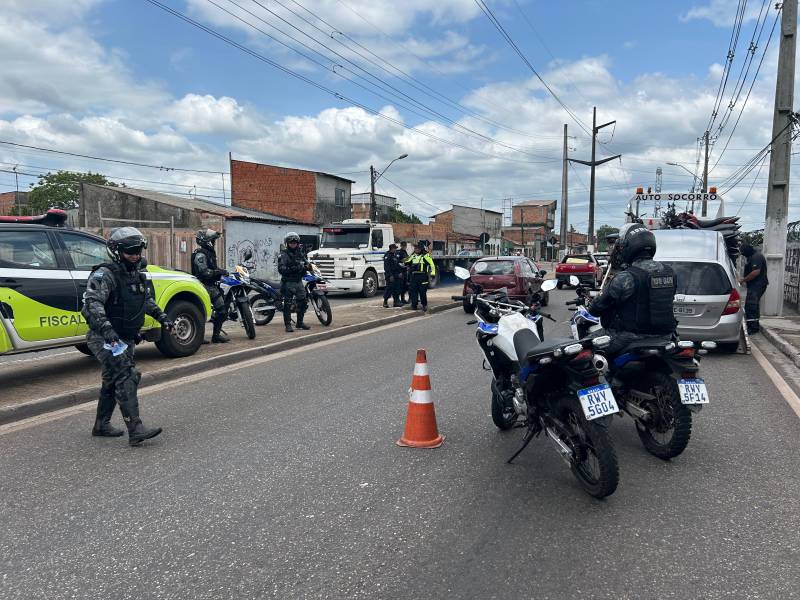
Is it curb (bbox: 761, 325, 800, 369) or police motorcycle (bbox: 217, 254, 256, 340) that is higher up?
police motorcycle (bbox: 217, 254, 256, 340)

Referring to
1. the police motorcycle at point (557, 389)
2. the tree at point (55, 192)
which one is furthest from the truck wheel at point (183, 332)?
the tree at point (55, 192)

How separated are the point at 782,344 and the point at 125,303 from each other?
959cm

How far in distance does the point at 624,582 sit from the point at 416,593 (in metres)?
1.00

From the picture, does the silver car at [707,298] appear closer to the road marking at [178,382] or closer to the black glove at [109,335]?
the road marking at [178,382]

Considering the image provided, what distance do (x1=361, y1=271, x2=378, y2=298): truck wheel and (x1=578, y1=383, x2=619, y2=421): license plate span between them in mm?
16195

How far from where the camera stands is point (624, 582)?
293 centimetres

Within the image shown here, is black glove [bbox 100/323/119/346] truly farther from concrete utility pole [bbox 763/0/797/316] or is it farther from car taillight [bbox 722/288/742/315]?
concrete utility pole [bbox 763/0/797/316]

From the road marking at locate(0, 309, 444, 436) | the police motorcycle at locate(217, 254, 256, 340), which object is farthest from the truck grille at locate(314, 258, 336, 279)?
the police motorcycle at locate(217, 254, 256, 340)

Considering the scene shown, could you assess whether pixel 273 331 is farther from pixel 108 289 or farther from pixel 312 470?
pixel 312 470

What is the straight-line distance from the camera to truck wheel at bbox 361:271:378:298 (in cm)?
1996

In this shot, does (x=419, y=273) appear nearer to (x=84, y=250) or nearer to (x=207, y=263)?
(x=207, y=263)

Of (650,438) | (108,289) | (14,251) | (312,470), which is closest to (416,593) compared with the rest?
(312,470)

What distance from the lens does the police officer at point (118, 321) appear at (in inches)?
191

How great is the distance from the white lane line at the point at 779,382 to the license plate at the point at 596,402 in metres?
3.38
